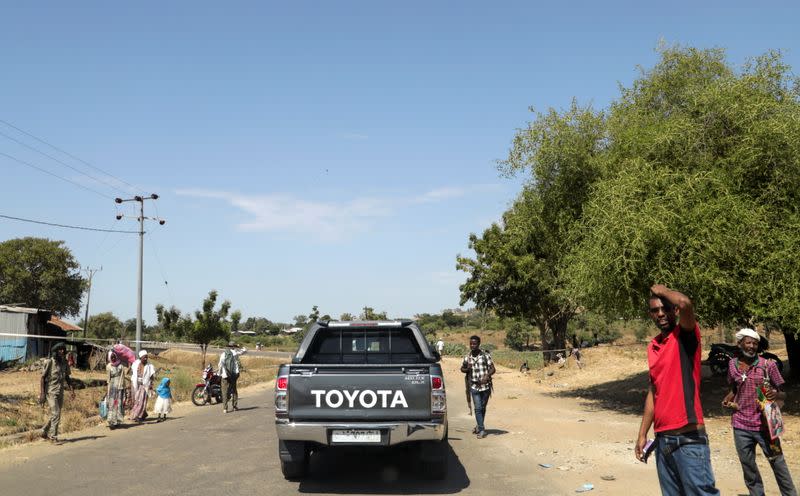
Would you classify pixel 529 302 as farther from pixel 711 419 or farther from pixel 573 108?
pixel 711 419

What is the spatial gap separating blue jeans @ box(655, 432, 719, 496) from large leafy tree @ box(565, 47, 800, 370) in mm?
10432

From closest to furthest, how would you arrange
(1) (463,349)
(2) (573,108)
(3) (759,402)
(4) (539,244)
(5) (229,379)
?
(3) (759,402) < (5) (229,379) < (2) (573,108) < (4) (539,244) < (1) (463,349)

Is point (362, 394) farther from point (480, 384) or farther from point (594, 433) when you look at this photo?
point (594, 433)

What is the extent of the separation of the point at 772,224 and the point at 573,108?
7550 millimetres

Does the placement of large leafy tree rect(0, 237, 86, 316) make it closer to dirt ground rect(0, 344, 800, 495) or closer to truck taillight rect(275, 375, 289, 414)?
dirt ground rect(0, 344, 800, 495)

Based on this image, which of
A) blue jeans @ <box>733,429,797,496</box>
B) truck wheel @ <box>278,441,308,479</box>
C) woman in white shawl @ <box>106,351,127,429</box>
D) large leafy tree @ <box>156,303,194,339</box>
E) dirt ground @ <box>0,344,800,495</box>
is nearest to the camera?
blue jeans @ <box>733,429,797,496</box>

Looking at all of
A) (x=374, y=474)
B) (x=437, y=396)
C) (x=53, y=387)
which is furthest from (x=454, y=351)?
(x=437, y=396)

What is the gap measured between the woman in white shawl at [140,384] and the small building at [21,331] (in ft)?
77.1

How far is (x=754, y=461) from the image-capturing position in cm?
643

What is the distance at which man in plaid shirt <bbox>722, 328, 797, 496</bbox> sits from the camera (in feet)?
20.9

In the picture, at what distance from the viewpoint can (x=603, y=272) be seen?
49.8ft

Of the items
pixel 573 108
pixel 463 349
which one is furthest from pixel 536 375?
pixel 463 349

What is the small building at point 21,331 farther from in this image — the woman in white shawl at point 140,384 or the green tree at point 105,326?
the green tree at point 105,326

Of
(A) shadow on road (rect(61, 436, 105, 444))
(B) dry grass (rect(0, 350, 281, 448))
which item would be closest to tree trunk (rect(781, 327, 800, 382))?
(A) shadow on road (rect(61, 436, 105, 444))
